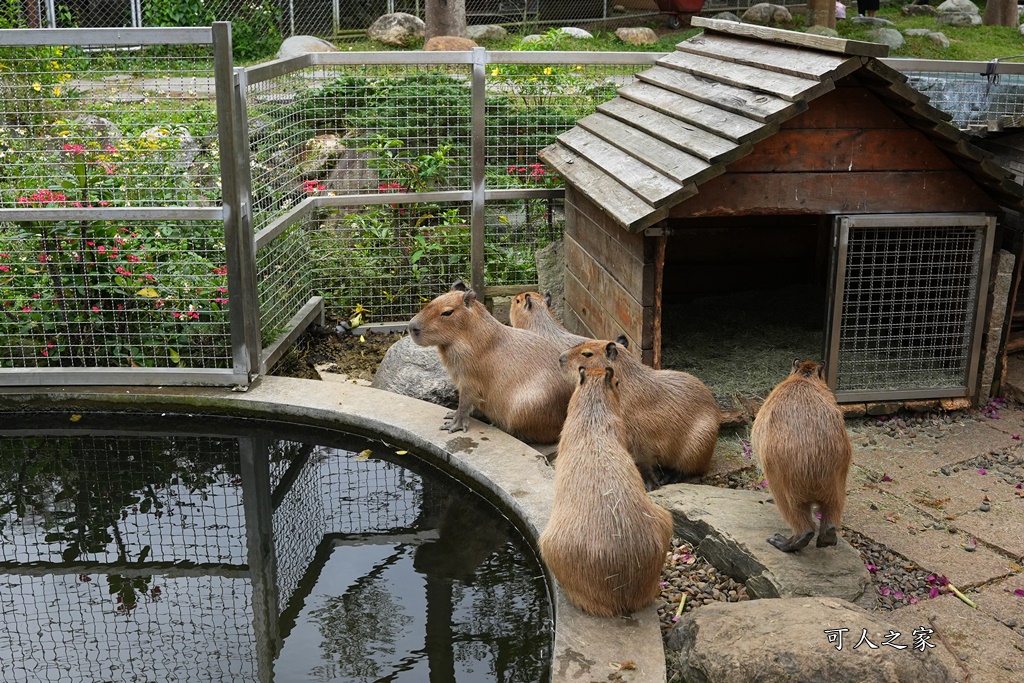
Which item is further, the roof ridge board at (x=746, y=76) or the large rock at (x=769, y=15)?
the large rock at (x=769, y=15)

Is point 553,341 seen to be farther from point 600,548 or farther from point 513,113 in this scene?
point 513,113

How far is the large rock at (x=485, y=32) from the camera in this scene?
17.1m

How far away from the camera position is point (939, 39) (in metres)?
17.0

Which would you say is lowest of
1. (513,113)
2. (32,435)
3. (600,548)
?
(32,435)

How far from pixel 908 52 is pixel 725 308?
37.8 ft

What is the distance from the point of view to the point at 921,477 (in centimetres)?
511

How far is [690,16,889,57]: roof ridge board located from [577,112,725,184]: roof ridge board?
0.84m

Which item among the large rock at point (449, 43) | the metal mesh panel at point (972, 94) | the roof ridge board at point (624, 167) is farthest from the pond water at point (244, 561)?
the large rock at point (449, 43)

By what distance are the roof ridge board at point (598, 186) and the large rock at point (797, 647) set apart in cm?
221

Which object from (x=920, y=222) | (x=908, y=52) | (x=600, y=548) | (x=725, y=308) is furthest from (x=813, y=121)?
(x=908, y=52)

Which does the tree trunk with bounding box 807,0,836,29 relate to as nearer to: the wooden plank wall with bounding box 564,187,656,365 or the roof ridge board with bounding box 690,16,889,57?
the roof ridge board with bounding box 690,16,889,57

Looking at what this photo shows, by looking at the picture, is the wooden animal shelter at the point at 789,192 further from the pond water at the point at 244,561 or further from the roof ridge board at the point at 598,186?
the pond water at the point at 244,561

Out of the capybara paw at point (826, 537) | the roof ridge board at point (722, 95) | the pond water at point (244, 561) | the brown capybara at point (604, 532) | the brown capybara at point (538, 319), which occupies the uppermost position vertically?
the roof ridge board at point (722, 95)

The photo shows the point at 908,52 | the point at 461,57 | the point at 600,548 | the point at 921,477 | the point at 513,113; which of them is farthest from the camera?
the point at 908,52
